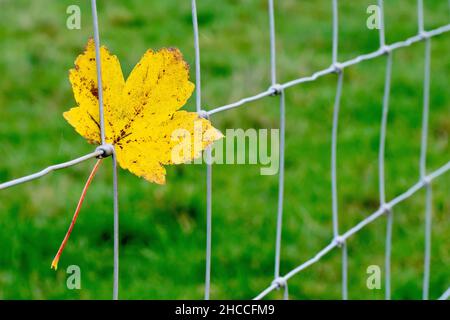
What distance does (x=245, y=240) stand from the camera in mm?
1600

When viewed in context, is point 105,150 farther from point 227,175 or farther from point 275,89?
point 227,175

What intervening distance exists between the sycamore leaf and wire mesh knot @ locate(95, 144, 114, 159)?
0.4 inches

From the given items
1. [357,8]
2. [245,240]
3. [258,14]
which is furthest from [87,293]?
[357,8]

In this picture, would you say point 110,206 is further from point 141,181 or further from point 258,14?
point 258,14

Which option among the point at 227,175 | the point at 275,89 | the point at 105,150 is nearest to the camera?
the point at 105,150

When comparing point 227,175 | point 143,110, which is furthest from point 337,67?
point 227,175

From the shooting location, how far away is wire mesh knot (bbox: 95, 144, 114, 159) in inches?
24.0

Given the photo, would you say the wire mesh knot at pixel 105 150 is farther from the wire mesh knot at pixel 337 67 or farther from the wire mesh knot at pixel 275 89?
the wire mesh knot at pixel 337 67

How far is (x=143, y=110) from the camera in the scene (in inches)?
24.9

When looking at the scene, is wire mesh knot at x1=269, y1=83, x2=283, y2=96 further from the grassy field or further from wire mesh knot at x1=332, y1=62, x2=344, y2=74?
the grassy field

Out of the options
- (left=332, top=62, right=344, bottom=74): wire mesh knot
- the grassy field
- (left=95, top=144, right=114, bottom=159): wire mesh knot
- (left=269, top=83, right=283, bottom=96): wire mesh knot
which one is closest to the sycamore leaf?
(left=95, top=144, right=114, bottom=159): wire mesh knot

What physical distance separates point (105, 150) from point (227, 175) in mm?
1269

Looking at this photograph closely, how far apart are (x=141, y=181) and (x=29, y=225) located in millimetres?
307

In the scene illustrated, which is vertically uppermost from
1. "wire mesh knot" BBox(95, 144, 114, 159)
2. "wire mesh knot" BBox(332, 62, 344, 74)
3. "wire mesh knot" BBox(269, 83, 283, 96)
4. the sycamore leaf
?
"wire mesh knot" BBox(332, 62, 344, 74)
